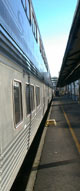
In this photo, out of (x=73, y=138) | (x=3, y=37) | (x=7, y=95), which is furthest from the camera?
(x=73, y=138)

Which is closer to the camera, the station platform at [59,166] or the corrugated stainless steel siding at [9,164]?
the corrugated stainless steel siding at [9,164]

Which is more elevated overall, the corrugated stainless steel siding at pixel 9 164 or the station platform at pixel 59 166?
the corrugated stainless steel siding at pixel 9 164

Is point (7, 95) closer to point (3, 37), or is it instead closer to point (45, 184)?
point (3, 37)

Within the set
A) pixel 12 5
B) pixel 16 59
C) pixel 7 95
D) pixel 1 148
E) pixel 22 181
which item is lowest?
pixel 22 181

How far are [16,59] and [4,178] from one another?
1767 mm

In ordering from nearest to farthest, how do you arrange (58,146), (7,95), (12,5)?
1. (7,95)
2. (12,5)
3. (58,146)

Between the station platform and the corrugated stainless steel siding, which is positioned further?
the station platform

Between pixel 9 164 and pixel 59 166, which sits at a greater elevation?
pixel 9 164

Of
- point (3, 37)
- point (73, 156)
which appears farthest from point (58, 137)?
point (3, 37)

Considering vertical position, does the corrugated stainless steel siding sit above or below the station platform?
above

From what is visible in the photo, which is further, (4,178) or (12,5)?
(12,5)

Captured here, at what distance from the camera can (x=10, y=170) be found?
107 inches

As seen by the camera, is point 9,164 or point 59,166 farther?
point 59,166

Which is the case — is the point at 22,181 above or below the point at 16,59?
below
